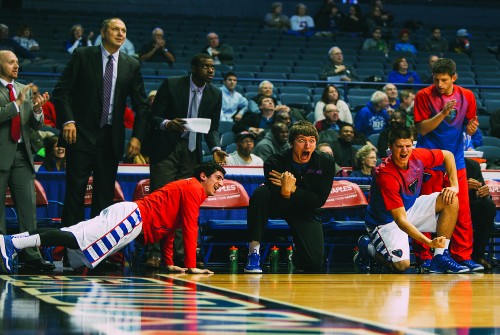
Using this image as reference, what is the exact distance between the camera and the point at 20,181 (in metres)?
7.55

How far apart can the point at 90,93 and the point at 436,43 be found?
11760mm

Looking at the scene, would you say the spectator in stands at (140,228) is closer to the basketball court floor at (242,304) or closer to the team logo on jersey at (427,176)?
the basketball court floor at (242,304)

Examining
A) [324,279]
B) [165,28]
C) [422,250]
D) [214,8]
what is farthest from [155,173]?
[214,8]

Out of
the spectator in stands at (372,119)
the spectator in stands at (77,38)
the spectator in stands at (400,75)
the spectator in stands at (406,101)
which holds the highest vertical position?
the spectator in stands at (77,38)

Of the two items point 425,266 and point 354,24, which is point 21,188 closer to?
point 425,266

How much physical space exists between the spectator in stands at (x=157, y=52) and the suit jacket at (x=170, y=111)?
7.24m

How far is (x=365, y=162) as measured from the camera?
32.9 feet

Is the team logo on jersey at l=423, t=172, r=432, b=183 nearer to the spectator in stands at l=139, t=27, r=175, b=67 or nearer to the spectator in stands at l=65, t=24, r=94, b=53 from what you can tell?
the spectator in stands at l=139, t=27, r=175, b=67

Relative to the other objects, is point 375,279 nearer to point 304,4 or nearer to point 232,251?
point 232,251

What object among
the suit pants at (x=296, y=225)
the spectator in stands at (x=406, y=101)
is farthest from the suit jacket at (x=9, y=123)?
the spectator in stands at (x=406, y=101)

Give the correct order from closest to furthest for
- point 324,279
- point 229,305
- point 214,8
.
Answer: point 229,305
point 324,279
point 214,8

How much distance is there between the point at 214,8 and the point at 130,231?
13.8 m

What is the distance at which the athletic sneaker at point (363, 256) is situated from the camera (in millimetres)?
8227

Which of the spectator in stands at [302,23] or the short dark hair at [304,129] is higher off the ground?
the spectator in stands at [302,23]
